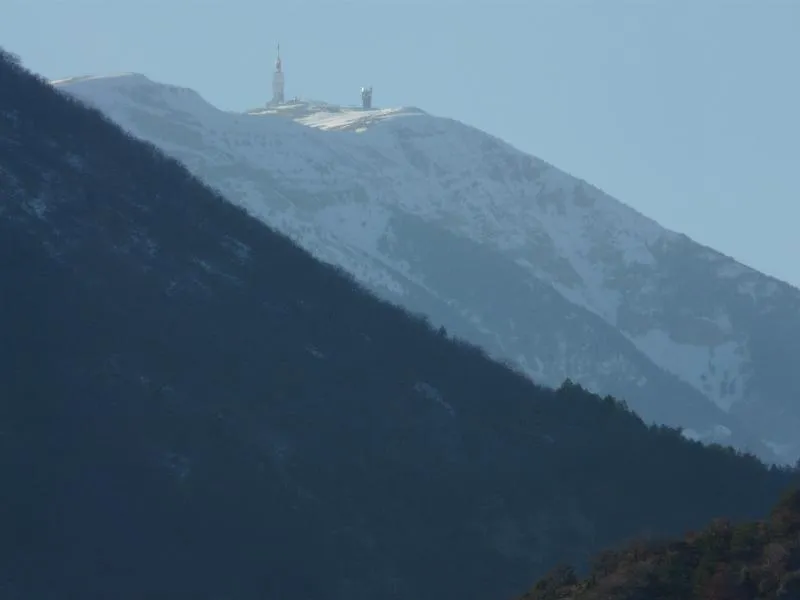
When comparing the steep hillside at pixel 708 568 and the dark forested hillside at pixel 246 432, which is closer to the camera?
the steep hillside at pixel 708 568

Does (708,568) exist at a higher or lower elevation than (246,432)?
higher

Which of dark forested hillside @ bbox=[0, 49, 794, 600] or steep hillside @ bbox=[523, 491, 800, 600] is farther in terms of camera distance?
dark forested hillside @ bbox=[0, 49, 794, 600]

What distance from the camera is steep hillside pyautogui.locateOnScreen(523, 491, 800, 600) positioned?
41375 millimetres

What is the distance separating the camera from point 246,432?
80.4 meters

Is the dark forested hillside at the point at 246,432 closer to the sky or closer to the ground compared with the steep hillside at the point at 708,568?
closer to the ground

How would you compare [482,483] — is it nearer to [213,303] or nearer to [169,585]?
[213,303]

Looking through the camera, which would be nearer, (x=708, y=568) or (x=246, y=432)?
(x=708, y=568)

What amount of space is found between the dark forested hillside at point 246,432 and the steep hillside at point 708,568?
2315 centimetres

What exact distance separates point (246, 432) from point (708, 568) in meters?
39.1

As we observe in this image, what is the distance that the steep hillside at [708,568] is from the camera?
136ft

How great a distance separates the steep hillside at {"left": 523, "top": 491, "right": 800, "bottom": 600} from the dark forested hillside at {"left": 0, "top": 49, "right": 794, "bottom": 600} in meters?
23.1

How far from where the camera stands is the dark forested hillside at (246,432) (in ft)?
232

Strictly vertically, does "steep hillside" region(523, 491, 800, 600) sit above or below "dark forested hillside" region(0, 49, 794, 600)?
above

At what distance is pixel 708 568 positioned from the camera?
43.1m
